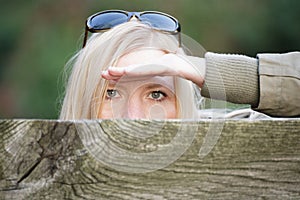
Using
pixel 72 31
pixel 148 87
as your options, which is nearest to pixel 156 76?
pixel 148 87

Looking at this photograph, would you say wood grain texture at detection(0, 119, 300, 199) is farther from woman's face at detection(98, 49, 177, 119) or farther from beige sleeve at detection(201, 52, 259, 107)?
woman's face at detection(98, 49, 177, 119)

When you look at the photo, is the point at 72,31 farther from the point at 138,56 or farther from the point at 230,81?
the point at 230,81

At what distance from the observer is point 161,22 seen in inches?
51.3

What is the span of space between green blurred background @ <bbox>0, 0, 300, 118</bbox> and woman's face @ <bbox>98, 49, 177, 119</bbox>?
14.4ft

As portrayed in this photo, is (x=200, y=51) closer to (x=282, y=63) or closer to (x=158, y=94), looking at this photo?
(x=158, y=94)

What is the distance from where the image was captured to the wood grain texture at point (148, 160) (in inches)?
27.8

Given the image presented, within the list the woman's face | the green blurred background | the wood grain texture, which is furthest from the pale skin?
the green blurred background

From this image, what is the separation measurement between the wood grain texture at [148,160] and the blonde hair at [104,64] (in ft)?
1.57

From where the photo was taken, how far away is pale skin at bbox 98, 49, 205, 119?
105cm

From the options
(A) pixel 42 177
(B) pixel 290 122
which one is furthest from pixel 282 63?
(A) pixel 42 177

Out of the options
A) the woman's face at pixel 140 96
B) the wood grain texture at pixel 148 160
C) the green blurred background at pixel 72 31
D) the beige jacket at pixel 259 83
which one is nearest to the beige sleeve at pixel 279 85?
the beige jacket at pixel 259 83

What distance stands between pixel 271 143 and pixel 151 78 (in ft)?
1.41

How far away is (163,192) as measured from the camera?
28.9 inches

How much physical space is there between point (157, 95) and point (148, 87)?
0.03 m
